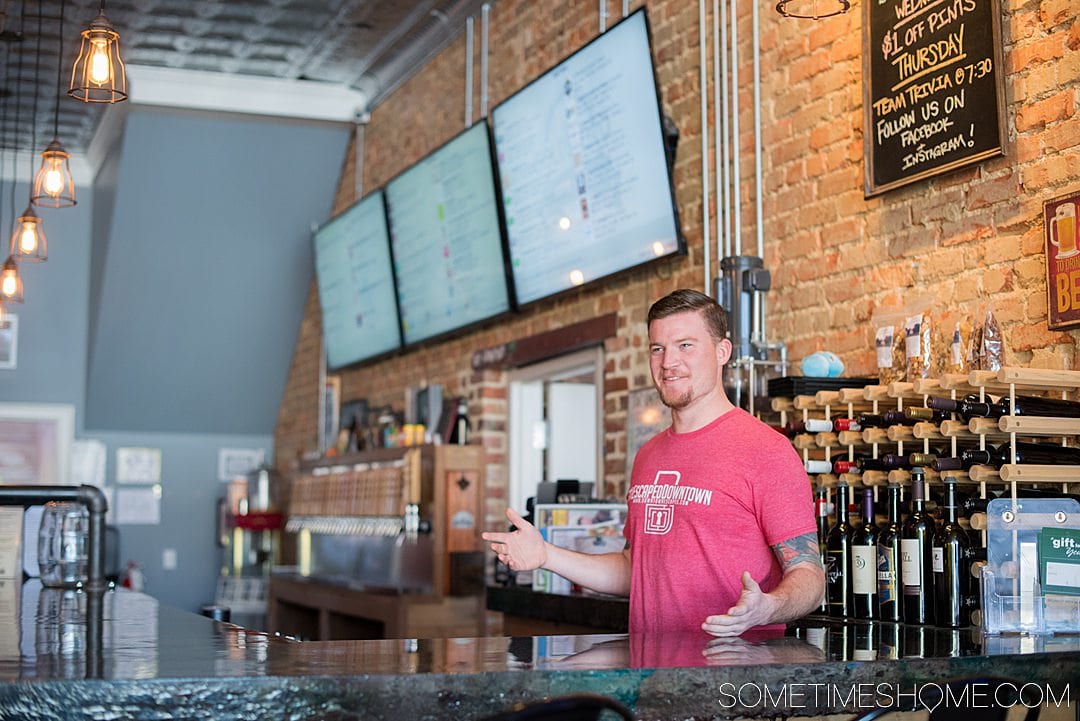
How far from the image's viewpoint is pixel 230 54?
25.0ft

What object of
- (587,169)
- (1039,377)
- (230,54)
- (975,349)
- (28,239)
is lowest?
(1039,377)

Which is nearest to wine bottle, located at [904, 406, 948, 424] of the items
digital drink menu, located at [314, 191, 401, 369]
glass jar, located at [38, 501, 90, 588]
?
glass jar, located at [38, 501, 90, 588]

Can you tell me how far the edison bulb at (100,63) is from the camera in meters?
3.63

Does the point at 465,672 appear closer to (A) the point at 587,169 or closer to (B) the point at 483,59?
(A) the point at 587,169

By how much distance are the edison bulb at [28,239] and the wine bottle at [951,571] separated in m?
3.94

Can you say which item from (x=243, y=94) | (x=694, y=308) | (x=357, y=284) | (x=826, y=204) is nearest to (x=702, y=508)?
(x=694, y=308)

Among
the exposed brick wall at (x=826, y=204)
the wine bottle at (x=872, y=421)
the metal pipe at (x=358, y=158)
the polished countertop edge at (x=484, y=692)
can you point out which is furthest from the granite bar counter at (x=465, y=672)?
the metal pipe at (x=358, y=158)

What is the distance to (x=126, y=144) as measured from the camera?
8.05 metres

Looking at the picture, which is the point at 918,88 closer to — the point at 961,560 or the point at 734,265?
the point at 734,265

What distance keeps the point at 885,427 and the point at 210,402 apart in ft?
23.4

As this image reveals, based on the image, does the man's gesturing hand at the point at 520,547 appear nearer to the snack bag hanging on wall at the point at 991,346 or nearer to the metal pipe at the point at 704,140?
the snack bag hanging on wall at the point at 991,346

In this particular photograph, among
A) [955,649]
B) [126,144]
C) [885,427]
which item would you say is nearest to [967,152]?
[885,427]

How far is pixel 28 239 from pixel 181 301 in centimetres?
345

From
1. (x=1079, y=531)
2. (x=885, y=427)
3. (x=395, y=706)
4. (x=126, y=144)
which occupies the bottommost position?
(x=395, y=706)
